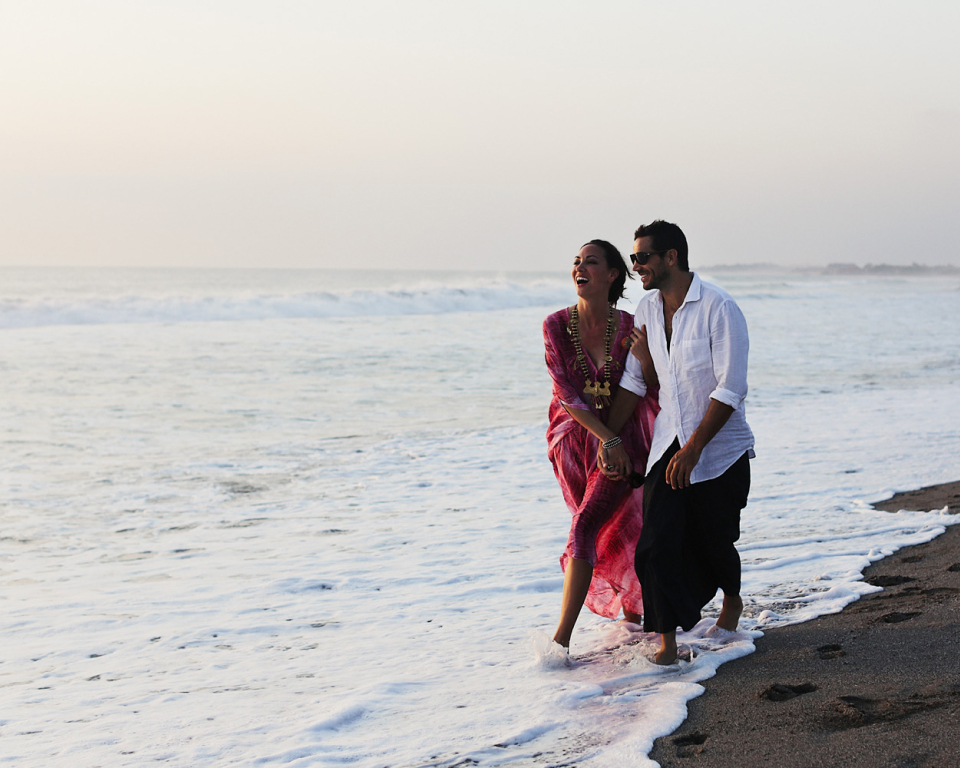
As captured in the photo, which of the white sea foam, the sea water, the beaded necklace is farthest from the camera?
the white sea foam

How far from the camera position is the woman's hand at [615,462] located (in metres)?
3.51

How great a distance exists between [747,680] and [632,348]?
1276mm

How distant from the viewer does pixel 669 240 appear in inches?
133

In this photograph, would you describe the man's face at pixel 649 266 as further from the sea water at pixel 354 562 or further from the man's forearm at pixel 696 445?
the sea water at pixel 354 562

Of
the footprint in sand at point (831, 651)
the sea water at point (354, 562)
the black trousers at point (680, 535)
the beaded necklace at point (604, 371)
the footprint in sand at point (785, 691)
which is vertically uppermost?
the beaded necklace at point (604, 371)

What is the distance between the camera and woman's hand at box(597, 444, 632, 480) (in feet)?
11.5

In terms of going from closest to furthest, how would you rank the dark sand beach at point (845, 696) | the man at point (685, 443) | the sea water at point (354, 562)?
the dark sand beach at point (845, 696) < the sea water at point (354, 562) < the man at point (685, 443)

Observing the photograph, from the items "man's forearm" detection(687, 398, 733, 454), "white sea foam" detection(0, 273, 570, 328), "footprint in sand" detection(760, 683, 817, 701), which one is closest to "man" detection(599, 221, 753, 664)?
"man's forearm" detection(687, 398, 733, 454)

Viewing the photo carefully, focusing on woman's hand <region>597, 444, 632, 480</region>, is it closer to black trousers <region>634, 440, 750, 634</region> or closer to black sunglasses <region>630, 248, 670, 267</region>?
black trousers <region>634, 440, 750, 634</region>

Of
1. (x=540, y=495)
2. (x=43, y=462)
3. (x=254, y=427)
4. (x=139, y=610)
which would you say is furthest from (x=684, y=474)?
(x=254, y=427)

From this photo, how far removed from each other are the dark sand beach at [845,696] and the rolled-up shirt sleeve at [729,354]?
0.97 m

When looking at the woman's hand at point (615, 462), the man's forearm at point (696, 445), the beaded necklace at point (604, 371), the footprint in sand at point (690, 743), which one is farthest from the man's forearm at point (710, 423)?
the footprint in sand at point (690, 743)

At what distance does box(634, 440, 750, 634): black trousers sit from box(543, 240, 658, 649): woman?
22 centimetres

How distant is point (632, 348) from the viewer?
3539 mm
